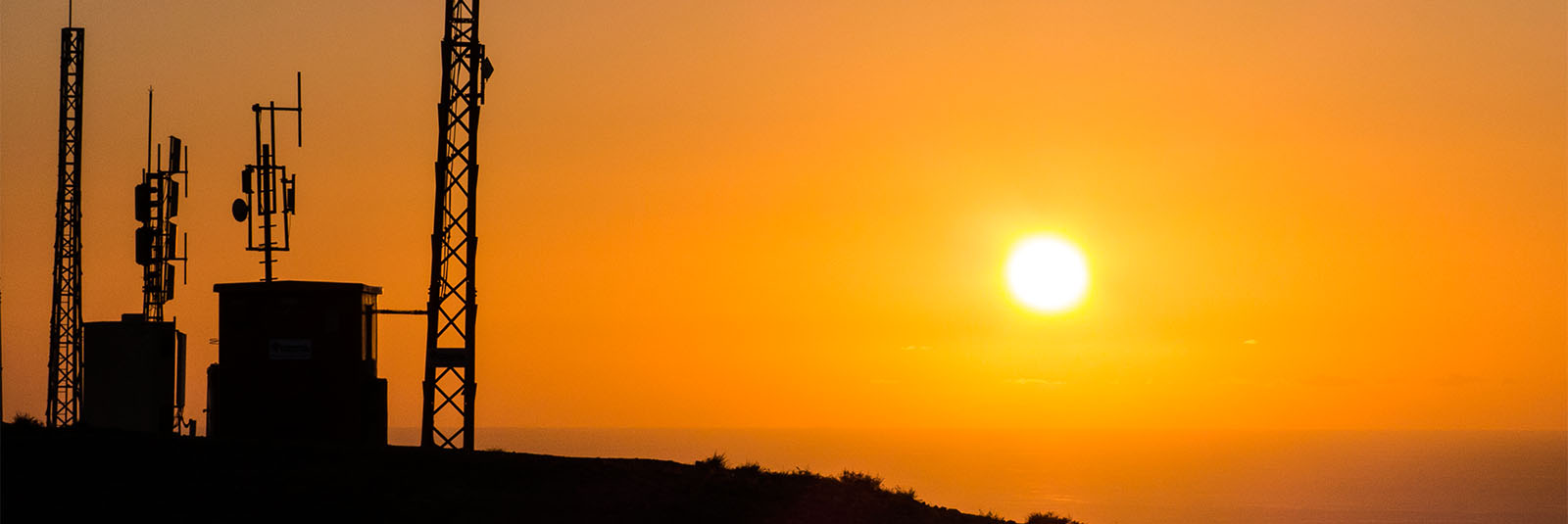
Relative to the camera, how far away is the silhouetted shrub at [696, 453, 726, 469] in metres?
29.2

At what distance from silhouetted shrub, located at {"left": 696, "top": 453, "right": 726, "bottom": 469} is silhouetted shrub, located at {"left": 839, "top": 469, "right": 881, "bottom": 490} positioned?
189 cm

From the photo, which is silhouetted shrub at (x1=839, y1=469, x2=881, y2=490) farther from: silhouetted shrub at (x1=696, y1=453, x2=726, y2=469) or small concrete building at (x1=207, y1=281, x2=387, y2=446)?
small concrete building at (x1=207, y1=281, x2=387, y2=446)

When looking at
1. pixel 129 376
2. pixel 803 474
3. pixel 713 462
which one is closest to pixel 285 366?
pixel 129 376

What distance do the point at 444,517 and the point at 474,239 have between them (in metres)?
14.9

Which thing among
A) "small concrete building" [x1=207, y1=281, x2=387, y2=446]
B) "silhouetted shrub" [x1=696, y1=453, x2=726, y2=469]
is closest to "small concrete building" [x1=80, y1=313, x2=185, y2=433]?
"small concrete building" [x1=207, y1=281, x2=387, y2=446]

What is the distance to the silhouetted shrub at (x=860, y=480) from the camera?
97.7 ft

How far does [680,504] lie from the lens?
1000 inches

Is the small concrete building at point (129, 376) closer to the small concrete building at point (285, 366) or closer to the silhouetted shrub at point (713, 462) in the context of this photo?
the small concrete building at point (285, 366)

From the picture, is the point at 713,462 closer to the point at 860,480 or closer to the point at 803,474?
the point at 803,474

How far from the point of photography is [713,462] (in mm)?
29688

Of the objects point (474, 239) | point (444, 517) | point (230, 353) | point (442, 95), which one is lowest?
point (444, 517)

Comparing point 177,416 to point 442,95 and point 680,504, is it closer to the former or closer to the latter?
point 442,95

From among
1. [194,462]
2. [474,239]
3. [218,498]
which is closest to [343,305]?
[474,239]

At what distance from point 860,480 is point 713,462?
2389mm
